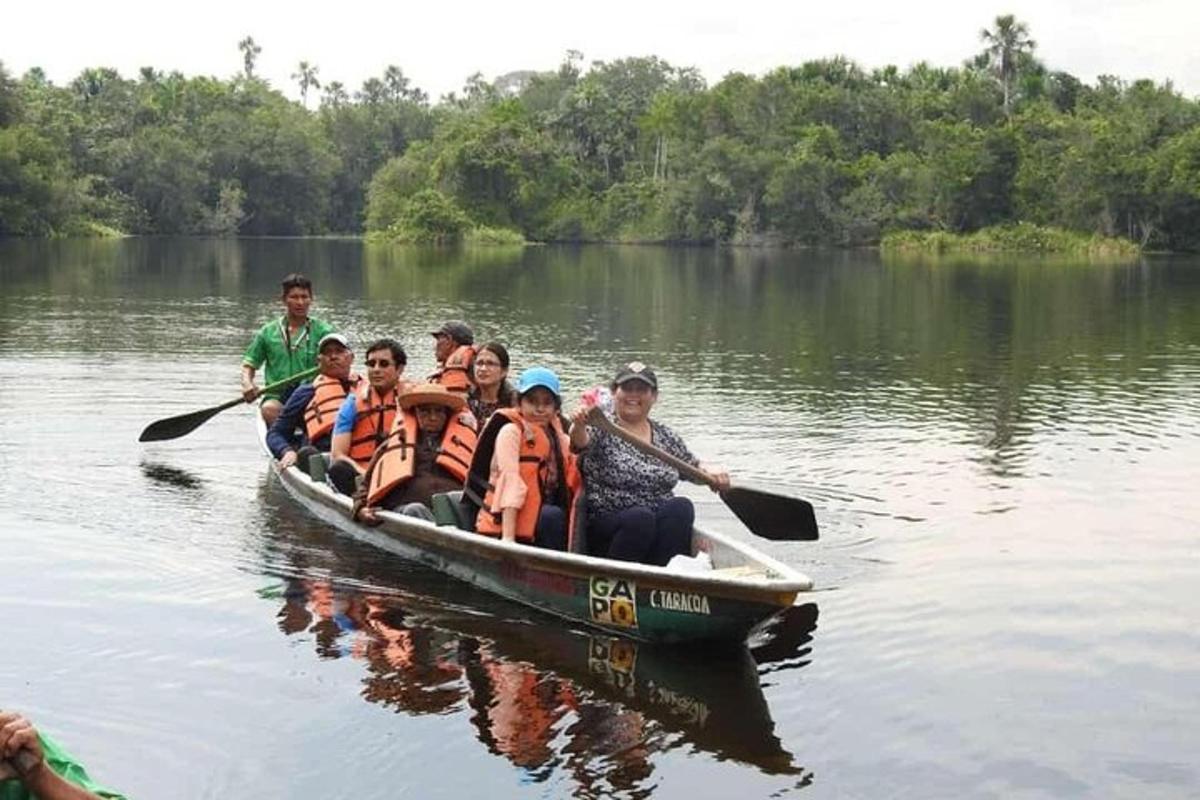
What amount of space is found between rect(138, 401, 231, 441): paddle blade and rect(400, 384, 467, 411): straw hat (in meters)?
4.76

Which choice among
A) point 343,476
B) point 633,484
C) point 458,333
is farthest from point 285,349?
point 633,484

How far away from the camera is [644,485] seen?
9000mm

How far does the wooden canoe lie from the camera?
26.3 feet

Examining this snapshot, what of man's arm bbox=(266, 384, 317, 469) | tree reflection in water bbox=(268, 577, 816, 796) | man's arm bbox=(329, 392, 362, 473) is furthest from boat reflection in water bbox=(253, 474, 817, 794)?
man's arm bbox=(266, 384, 317, 469)

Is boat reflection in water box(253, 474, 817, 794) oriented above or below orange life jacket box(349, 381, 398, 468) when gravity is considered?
below

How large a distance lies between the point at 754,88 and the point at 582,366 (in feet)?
222

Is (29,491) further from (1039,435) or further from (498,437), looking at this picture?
(1039,435)

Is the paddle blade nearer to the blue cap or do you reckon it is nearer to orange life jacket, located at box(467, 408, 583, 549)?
orange life jacket, located at box(467, 408, 583, 549)

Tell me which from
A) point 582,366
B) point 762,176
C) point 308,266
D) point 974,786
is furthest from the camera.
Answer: point 762,176

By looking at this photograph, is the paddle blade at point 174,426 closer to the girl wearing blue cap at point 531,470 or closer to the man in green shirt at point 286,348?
the man in green shirt at point 286,348

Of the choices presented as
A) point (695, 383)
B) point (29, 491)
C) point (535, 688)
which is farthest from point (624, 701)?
point (695, 383)

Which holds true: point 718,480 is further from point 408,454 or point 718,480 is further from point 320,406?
point 320,406

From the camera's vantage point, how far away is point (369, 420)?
37.4 feet

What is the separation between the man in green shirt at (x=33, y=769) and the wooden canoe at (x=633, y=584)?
4522mm
